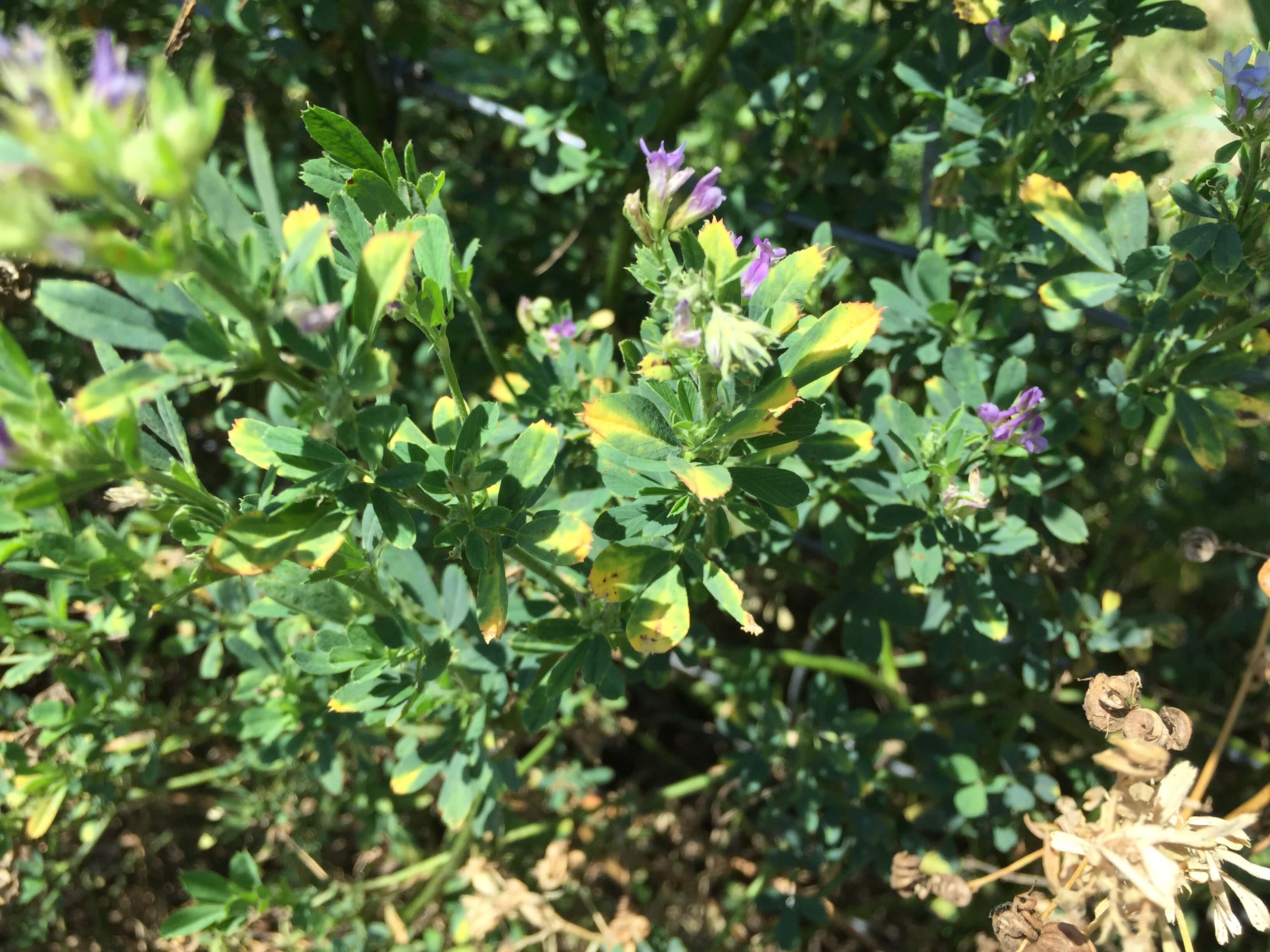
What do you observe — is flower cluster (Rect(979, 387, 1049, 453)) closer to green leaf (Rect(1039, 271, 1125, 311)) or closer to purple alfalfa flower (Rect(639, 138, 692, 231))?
green leaf (Rect(1039, 271, 1125, 311))

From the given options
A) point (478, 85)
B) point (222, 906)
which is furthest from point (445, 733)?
point (478, 85)

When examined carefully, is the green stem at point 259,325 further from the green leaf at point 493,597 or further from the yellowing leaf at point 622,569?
the yellowing leaf at point 622,569

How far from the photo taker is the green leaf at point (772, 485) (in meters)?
1.25

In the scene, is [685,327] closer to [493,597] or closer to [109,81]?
[493,597]

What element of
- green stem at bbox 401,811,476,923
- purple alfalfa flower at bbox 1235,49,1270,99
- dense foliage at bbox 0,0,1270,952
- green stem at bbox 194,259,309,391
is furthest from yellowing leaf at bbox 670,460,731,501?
green stem at bbox 401,811,476,923

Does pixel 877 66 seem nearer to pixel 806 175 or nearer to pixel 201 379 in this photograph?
pixel 806 175

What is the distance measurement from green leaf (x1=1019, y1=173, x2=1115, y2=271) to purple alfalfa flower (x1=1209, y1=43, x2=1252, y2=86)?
1.06ft

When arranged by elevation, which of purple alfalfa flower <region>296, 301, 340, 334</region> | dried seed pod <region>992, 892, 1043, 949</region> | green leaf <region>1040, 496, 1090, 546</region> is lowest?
dried seed pod <region>992, 892, 1043, 949</region>

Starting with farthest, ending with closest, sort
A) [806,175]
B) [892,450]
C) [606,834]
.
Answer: [606,834] < [806,175] < [892,450]

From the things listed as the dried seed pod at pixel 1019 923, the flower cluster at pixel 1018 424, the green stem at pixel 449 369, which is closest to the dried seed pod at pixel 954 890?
the dried seed pod at pixel 1019 923

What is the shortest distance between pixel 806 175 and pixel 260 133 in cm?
165

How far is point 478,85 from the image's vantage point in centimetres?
260

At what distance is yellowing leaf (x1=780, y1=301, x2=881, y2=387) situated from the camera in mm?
1172

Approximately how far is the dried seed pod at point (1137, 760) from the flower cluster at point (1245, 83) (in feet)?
2.92
